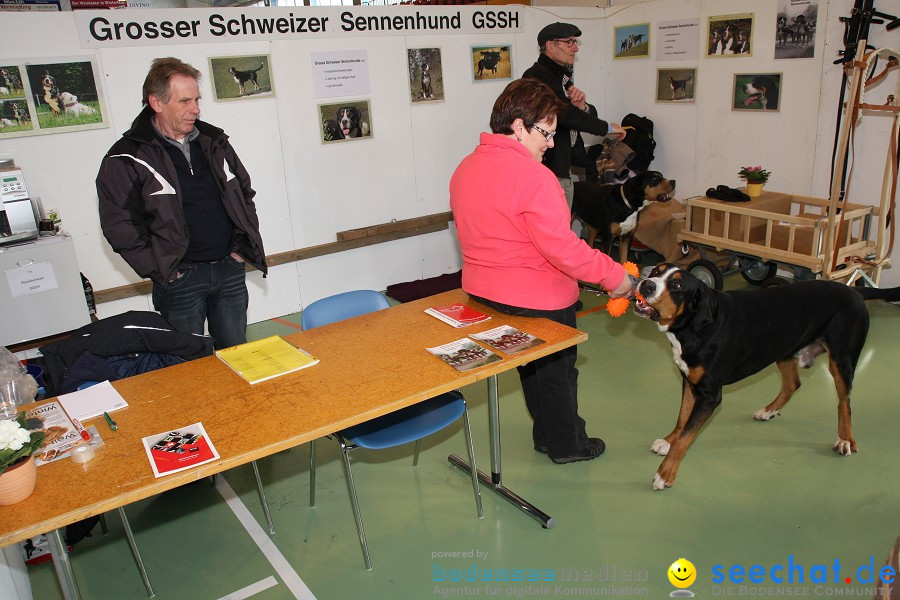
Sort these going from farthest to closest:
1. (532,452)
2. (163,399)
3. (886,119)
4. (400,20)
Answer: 1. (400,20)
2. (886,119)
3. (532,452)
4. (163,399)

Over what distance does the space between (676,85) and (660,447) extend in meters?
3.86

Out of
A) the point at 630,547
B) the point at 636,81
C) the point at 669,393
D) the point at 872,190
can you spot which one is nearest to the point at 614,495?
the point at 630,547

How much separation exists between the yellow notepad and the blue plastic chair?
0.31 m

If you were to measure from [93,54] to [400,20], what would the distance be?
2.22 m

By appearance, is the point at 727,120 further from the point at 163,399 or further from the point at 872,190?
the point at 163,399

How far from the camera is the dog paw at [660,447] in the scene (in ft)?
11.1

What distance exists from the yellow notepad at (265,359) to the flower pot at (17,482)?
72cm

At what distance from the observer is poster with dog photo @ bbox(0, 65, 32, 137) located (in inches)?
169

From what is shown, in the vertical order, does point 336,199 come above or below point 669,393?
above

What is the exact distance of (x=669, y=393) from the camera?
3.98m

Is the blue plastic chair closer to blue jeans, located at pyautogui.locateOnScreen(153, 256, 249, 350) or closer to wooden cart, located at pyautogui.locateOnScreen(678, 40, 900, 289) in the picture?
blue jeans, located at pyautogui.locateOnScreen(153, 256, 249, 350)

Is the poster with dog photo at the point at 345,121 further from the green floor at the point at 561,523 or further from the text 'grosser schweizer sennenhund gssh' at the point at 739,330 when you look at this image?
the text 'grosser schweizer sennenhund gssh' at the point at 739,330

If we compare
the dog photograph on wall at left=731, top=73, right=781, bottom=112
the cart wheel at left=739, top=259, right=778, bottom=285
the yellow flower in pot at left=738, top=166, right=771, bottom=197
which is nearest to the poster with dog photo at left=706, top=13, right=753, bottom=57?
the dog photograph on wall at left=731, top=73, right=781, bottom=112

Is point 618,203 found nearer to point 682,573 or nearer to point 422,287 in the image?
point 422,287
